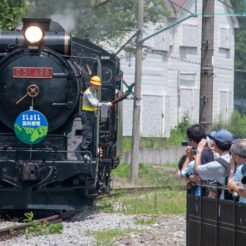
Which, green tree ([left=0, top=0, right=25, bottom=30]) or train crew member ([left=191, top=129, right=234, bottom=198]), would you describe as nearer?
train crew member ([left=191, top=129, right=234, bottom=198])

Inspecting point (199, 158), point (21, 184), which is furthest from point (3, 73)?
point (199, 158)

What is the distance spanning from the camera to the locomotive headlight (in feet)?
50.6

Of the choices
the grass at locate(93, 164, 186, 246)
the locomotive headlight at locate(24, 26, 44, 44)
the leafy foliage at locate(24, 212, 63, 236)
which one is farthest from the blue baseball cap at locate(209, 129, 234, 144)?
the locomotive headlight at locate(24, 26, 44, 44)

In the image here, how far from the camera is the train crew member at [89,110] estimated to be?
1559cm

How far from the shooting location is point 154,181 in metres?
26.5

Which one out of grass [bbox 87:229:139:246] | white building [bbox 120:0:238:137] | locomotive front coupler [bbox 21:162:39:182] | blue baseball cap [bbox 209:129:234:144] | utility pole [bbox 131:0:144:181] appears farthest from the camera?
white building [bbox 120:0:238:137]

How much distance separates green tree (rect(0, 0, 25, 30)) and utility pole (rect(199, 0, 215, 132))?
533cm

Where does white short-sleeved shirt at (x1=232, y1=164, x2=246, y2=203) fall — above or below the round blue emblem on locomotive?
below

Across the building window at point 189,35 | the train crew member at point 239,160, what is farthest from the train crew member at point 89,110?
the building window at point 189,35

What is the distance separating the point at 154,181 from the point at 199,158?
1601 centimetres

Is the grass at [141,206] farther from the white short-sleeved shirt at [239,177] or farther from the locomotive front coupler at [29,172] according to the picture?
the white short-sleeved shirt at [239,177]

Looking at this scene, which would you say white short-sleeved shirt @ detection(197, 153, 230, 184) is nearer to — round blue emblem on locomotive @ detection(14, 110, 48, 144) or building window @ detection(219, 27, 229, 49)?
round blue emblem on locomotive @ detection(14, 110, 48, 144)

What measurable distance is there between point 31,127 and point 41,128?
166mm

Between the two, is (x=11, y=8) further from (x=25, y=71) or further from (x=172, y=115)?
(x=172, y=115)
